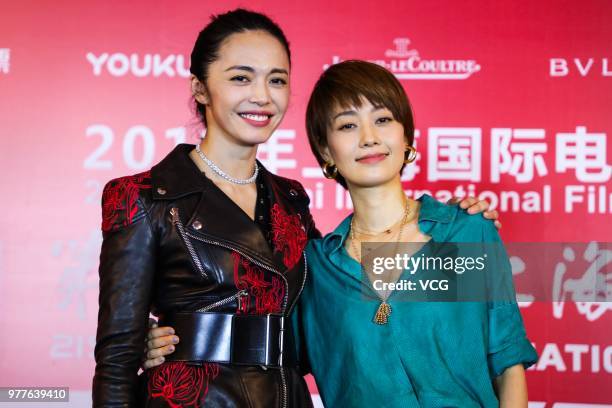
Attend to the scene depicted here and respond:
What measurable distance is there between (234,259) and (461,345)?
0.54 metres

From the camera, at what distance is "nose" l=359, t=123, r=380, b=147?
1.85 meters

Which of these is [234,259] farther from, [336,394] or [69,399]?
[69,399]

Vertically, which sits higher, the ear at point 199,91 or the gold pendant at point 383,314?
the ear at point 199,91

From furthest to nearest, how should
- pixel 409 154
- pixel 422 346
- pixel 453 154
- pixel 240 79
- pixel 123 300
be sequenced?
pixel 453 154 → pixel 409 154 → pixel 240 79 → pixel 422 346 → pixel 123 300

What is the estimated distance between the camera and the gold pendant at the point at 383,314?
1734 mm

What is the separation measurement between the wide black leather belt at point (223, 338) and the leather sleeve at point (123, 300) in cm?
8

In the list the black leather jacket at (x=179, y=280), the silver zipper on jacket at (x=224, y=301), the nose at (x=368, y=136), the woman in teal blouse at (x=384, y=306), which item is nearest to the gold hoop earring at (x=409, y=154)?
the woman in teal blouse at (x=384, y=306)

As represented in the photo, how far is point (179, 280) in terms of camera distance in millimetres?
1652

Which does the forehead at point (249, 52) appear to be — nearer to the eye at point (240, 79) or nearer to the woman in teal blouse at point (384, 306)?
the eye at point (240, 79)

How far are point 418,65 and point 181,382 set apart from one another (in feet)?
6.52

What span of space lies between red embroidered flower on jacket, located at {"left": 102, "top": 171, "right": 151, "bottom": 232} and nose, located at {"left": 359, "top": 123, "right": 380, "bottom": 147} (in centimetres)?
52

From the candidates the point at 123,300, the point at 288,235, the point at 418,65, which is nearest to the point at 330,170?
the point at 288,235

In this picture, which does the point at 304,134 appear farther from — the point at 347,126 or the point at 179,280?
the point at 179,280

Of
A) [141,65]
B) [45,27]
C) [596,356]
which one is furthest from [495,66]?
[45,27]
